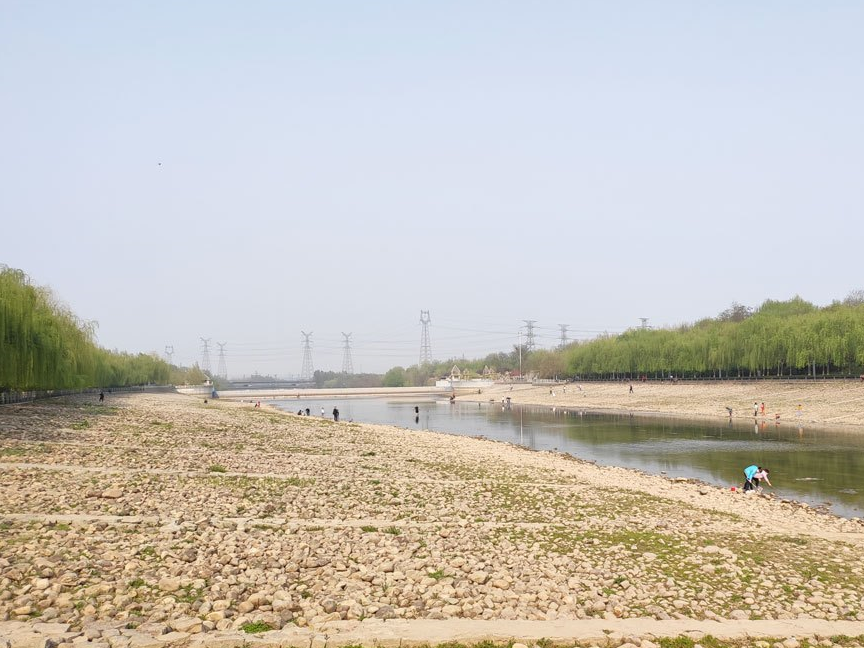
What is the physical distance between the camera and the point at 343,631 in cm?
1073

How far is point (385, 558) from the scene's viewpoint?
14781 millimetres

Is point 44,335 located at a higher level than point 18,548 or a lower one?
higher

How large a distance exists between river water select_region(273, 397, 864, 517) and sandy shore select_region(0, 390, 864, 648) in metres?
8.20

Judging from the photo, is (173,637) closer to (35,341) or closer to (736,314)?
(35,341)

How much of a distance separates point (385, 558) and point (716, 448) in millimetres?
41237

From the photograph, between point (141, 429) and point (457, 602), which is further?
point (141, 429)

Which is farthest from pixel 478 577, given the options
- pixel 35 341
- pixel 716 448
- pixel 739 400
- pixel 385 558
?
pixel 739 400

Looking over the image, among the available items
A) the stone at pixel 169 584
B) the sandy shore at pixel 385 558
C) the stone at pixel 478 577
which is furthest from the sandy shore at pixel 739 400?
the stone at pixel 169 584

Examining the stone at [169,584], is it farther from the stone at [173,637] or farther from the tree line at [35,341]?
the tree line at [35,341]

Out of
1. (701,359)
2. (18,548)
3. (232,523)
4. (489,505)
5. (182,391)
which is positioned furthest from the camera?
(182,391)

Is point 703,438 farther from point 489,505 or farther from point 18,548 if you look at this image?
point 18,548

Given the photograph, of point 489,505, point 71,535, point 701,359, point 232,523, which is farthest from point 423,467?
point 701,359

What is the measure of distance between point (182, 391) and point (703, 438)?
139m

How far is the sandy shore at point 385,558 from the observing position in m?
11.1
